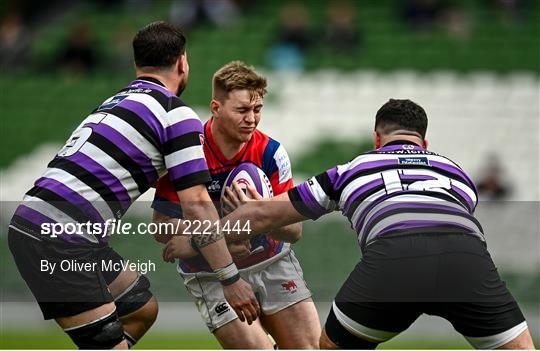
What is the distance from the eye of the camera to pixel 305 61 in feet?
58.2

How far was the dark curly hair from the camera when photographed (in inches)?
230

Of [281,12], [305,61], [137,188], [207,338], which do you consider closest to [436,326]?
[207,338]

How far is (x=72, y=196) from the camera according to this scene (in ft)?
18.2

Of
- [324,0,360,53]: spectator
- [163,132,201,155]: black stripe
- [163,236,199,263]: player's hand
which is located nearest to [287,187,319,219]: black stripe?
[163,132,201,155]: black stripe

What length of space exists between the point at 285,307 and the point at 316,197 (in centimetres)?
131

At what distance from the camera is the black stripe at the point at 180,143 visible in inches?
223

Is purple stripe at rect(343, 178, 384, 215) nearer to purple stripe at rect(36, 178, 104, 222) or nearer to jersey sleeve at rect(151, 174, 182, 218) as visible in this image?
jersey sleeve at rect(151, 174, 182, 218)

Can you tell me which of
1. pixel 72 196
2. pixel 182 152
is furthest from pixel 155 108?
pixel 72 196

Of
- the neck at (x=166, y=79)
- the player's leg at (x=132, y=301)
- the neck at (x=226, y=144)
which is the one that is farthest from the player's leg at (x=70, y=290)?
the neck at (x=226, y=144)

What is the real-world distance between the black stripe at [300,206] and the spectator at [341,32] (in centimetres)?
1230

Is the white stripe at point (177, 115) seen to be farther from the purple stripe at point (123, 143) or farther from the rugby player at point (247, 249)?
the rugby player at point (247, 249)

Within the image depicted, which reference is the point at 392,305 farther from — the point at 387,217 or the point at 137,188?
the point at 137,188

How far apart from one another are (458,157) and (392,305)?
10924 millimetres

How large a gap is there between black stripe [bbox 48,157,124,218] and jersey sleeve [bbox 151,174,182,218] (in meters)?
0.71
